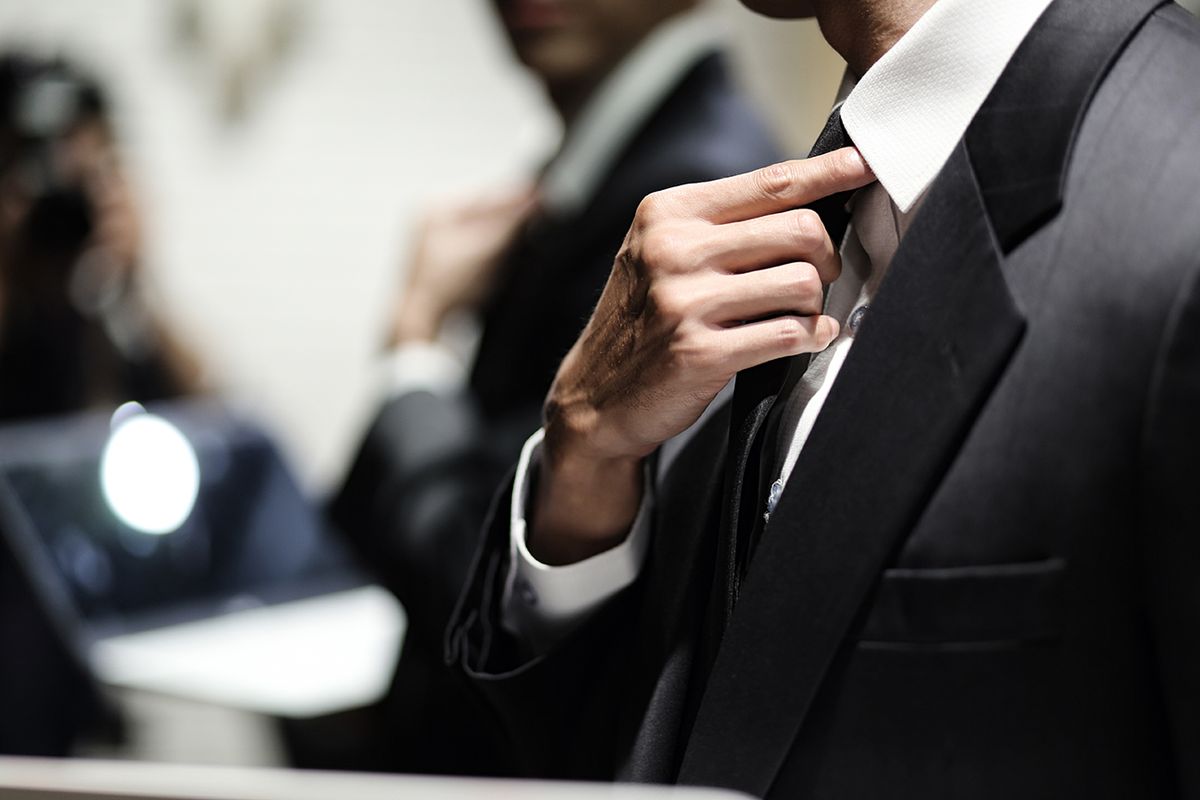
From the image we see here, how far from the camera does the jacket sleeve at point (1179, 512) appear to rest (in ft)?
1.33

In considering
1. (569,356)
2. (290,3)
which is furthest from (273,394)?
(569,356)

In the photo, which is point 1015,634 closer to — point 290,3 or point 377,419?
point 377,419

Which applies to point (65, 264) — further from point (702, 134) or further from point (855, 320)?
point (855, 320)

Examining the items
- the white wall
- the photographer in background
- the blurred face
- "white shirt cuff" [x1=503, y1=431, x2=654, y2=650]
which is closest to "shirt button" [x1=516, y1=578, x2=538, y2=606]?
"white shirt cuff" [x1=503, y1=431, x2=654, y2=650]

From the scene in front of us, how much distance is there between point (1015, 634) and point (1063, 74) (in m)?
0.20

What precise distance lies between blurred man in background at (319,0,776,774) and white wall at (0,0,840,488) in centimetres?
169

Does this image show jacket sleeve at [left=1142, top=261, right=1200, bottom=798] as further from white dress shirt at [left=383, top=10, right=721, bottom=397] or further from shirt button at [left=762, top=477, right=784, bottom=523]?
white dress shirt at [left=383, top=10, right=721, bottom=397]

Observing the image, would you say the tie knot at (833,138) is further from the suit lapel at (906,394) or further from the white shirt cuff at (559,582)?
the white shirt cuff at (559,582)

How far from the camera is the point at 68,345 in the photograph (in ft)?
7.06

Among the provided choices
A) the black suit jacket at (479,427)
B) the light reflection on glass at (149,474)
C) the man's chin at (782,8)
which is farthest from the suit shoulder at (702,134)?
the light reflection on glass at (149,474)

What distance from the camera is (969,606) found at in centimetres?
43

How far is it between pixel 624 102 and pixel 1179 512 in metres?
0.66

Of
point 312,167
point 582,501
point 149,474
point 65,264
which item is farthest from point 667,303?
point 312,167

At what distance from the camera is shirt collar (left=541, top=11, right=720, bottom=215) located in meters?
0.97
